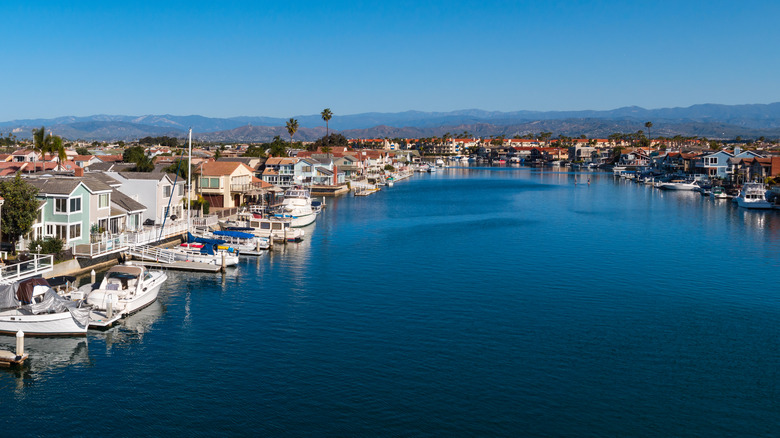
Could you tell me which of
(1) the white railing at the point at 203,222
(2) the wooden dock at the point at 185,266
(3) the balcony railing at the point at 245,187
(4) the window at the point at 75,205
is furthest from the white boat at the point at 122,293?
(3) the balcony railing at the point at 245,187

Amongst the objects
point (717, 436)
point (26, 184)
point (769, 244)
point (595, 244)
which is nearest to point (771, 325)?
point (717, 436)

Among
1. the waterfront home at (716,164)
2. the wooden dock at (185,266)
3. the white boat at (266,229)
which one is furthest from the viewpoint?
the waterfront home at (716,164)

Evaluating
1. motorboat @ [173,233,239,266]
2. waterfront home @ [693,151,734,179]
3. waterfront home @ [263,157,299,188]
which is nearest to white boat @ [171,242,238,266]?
motorboat @ [173,233,239,266]

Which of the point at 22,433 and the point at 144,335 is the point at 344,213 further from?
the point at 22,433

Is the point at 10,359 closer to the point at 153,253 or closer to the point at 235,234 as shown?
the point at 153,253

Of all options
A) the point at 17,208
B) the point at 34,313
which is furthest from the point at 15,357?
the point at 17,208

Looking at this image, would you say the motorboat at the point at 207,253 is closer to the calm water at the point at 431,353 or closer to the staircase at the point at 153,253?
the staircase at the point at 153,253

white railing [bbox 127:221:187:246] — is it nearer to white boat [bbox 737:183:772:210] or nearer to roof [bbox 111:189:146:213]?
roof [bbox 111:189:146:213]
